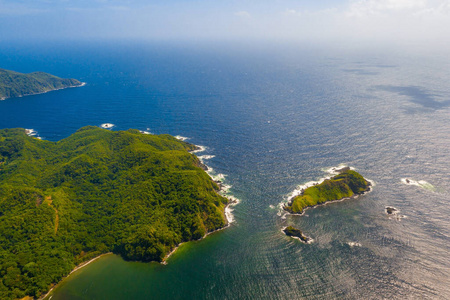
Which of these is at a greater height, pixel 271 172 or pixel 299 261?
pixel 271 172

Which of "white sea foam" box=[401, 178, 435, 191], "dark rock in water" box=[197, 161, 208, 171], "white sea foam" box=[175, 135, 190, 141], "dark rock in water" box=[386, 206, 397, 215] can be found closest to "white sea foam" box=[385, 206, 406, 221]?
"dark rock in water" box=[386, 206, 397, 215]

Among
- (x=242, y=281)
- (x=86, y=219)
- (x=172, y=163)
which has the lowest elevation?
(x=242, y=281)

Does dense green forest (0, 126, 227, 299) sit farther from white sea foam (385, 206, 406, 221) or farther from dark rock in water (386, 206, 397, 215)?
white sea foam (385, 206, 406, 221)

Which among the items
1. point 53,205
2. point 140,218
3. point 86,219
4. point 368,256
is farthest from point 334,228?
point 53,205

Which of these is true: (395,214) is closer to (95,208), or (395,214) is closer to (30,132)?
(95,208)

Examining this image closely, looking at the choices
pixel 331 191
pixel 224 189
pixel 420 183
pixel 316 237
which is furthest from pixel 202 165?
pixel 420 183

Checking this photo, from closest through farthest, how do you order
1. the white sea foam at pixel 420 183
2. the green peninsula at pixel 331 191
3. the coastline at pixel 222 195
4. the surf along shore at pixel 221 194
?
1. the surf along shore at pixel 221 194
2. the coastline at pixel 222 195
3. the green peninsula at pixel 331 191
4. the white sea foam at pixel 420 183

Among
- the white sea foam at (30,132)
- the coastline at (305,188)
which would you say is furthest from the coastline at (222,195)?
the white sea foam at (30,132)

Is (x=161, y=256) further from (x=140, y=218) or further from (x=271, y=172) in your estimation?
(x=271, y=172)

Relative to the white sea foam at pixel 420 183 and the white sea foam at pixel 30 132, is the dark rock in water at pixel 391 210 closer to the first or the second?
the white sea foam at pixel 420 183
